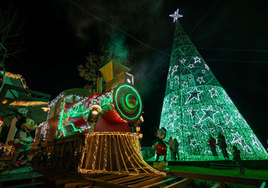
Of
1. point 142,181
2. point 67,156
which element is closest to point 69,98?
point 67,156

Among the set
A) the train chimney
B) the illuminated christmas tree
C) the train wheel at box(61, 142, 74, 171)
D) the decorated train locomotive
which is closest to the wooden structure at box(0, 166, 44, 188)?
the decorated train locomotive

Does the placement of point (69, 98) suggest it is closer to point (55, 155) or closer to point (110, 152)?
point (55, 155)

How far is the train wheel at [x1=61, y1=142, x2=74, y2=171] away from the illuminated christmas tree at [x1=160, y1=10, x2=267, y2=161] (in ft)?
22.5

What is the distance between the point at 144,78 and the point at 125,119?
31.3ft

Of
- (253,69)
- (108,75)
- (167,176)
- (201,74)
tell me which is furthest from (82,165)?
(253,69)

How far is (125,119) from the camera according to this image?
13.6ft

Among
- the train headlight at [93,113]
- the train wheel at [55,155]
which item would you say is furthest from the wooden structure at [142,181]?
the train wheel at [55,155]

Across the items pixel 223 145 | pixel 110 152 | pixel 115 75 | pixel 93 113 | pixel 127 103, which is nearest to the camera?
pixel 110 152

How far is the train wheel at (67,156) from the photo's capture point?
3.55 m

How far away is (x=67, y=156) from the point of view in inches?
148

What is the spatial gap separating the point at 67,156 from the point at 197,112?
25.5 ft

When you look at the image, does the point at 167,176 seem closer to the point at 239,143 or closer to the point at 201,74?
the point at 239,143

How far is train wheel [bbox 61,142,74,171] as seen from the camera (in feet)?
11.6

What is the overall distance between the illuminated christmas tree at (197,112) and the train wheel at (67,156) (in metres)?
6.85
